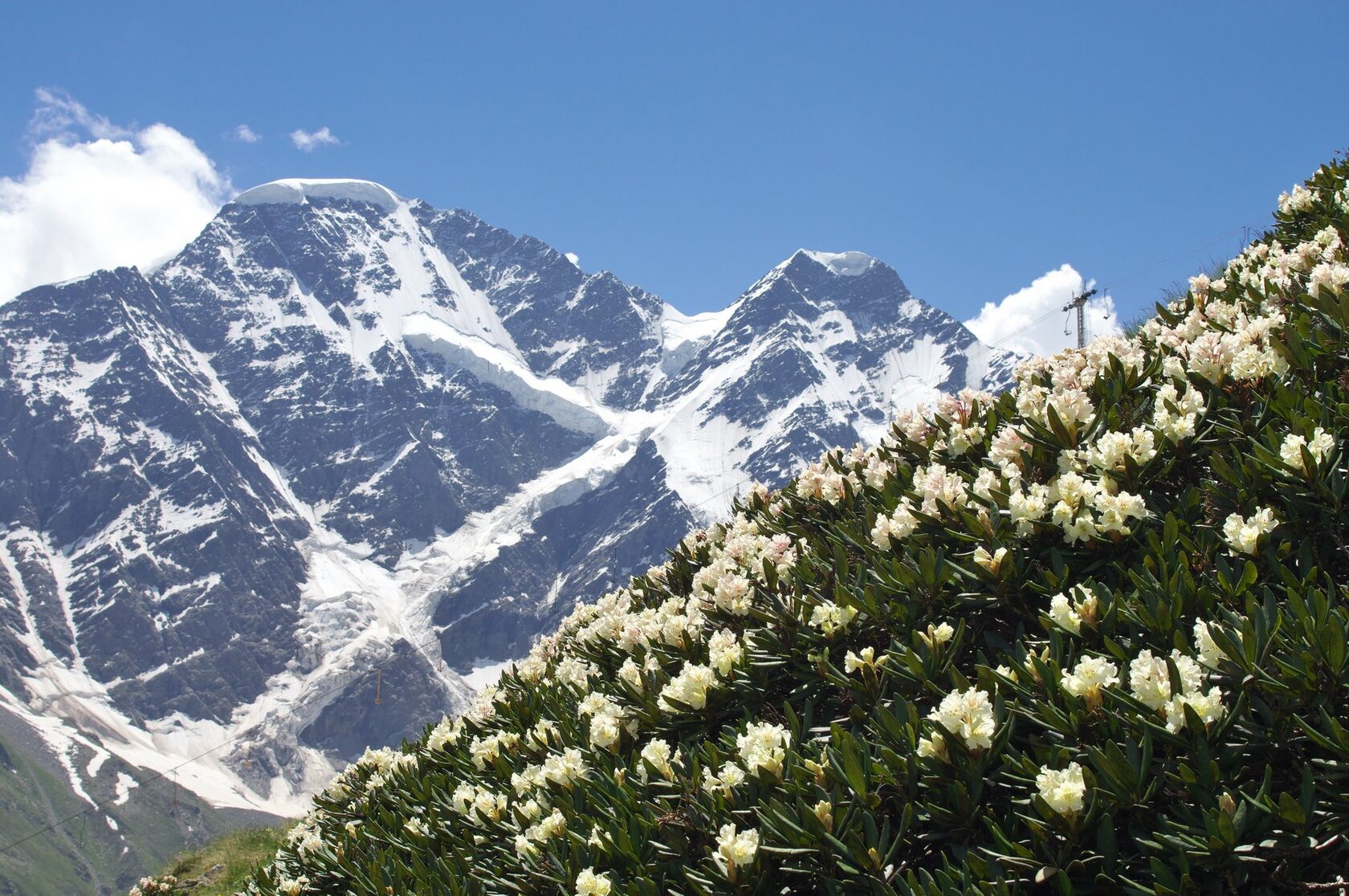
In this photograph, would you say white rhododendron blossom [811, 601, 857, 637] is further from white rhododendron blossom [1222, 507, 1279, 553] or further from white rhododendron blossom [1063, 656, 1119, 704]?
white rhododendron blossom [1222, 507, 1279, 553]

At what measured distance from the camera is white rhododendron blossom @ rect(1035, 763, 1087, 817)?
3193mm

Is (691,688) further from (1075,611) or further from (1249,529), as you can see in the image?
(1249,529)

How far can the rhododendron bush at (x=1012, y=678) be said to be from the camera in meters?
3.20

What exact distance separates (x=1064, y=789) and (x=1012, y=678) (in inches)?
28.4

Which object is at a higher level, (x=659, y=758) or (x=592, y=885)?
(x=659, y=758)

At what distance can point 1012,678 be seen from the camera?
12.8 feet

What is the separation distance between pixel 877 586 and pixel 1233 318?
9.44 ft

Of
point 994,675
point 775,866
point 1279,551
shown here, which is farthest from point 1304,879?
point 775,866

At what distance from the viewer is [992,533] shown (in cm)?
456

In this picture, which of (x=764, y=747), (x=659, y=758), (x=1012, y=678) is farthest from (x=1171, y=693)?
(x=659, y=758)

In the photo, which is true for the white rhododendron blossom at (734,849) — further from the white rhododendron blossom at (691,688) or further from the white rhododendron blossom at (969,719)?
the white rhododendron blossom at (691,688)

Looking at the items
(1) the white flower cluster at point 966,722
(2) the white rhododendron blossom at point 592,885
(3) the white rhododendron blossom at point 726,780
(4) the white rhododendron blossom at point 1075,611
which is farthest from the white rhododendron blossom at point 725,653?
(4) the white rhododendron blossom at point 1075,611

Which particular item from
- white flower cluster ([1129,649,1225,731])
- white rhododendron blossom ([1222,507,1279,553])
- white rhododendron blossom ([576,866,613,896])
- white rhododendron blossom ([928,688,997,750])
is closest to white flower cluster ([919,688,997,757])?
white rhododendron blossom ([928,688,997,750])

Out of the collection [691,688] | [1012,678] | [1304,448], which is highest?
[691,688]
